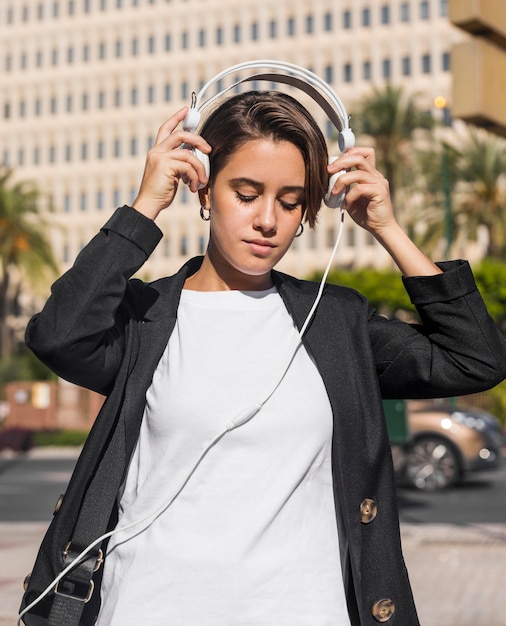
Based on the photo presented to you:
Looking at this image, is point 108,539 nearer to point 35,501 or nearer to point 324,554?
point 324,554

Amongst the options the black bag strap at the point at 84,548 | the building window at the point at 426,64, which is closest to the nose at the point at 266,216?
the black bag strap at the point at 84,548

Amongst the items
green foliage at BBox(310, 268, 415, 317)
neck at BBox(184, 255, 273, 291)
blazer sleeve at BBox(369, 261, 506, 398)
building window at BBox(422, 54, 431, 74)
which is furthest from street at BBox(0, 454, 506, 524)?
building window at BBox(422, 54, 431, 74)

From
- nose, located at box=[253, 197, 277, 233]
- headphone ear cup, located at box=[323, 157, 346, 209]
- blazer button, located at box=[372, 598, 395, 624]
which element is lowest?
blazer button, located at box=[372, 598, 395, 624]

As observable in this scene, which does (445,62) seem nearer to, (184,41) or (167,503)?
(184,41)

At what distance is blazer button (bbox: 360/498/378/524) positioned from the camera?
6.33 ft

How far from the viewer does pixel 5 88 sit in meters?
87.4

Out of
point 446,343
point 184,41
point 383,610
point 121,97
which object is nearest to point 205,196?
point 446,343

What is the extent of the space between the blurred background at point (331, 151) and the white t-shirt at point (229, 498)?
4.41 meters

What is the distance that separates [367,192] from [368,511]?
663 millimetres

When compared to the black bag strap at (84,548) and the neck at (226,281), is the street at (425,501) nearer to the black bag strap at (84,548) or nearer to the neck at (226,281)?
the neck at (226,281)

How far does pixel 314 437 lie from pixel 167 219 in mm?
79897

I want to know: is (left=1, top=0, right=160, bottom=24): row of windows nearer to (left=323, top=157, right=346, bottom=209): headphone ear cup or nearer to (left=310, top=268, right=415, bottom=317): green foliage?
(left=310, top=268, right=415, bottom=317): green foliage

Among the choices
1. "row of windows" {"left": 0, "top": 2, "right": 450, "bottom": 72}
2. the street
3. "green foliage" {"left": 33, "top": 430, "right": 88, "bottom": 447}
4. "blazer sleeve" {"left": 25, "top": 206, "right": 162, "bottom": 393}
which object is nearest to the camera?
"blazer sleeve" {"left": 25, "top": 206, "right": 162, "bottom": 393}

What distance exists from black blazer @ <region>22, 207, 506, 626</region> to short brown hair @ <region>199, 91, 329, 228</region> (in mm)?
192
